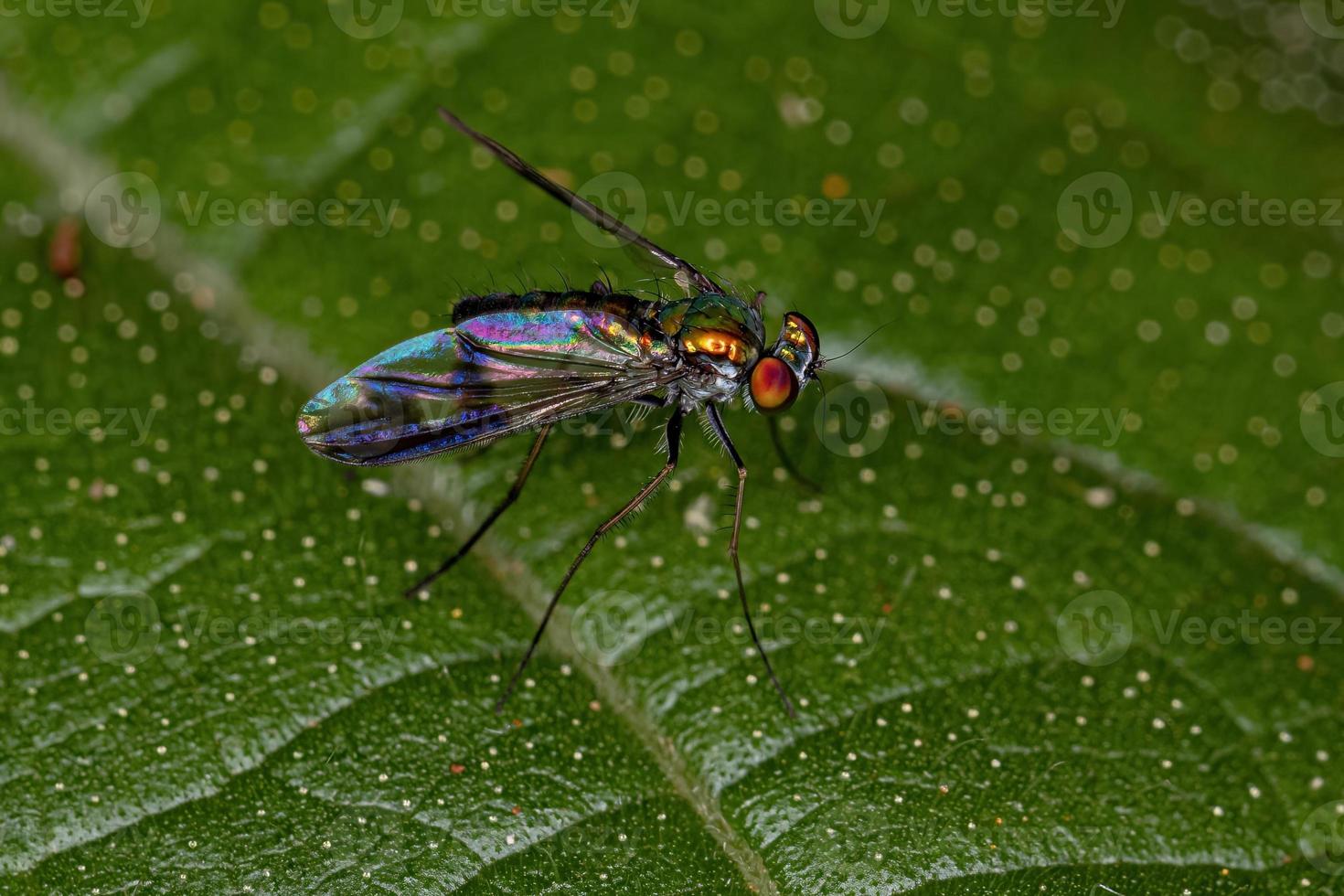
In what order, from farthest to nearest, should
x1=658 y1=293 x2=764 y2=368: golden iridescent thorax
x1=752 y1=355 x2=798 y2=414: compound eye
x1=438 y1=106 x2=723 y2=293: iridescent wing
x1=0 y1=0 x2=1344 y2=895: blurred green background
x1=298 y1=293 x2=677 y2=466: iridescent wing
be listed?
x1=438 y1=106 x2=723 y2=293: iridescent wing
x1=658 y1=293 x2=764 y2=368: golden iridescent thorax
x1=752 y1=355 x2=798 y2=414: compound eye
x1=298 y1=293 x2=677 y2=466: iridescent wing
x1=0 y1=0 x2=1344 y2=895: blurred green background

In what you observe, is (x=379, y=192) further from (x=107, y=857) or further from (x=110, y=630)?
(x=107, y=857)

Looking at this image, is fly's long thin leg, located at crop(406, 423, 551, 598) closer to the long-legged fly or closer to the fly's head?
the long-legged fly

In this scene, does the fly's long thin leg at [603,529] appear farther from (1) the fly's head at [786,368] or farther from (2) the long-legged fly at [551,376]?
(1) the fly's head at [786,368]

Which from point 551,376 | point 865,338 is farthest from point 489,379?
point 865,338

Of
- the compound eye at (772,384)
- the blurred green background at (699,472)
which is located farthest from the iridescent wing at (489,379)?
the blurred green background at (699,472)

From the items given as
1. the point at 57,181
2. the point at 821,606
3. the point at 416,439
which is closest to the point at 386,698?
the point at 416,439

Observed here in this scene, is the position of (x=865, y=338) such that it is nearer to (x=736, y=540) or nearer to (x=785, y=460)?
(x=785, y=460)

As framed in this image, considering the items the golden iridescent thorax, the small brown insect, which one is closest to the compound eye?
the golden iridescent thorax

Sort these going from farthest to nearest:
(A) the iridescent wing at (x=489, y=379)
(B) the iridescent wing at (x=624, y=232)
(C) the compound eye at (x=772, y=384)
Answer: (B) the iridescent wing at (x=624, y=232)
(C) the compound eye at (x=772, y=384)
(A) the iridescent wing at (x=489, y=379)
